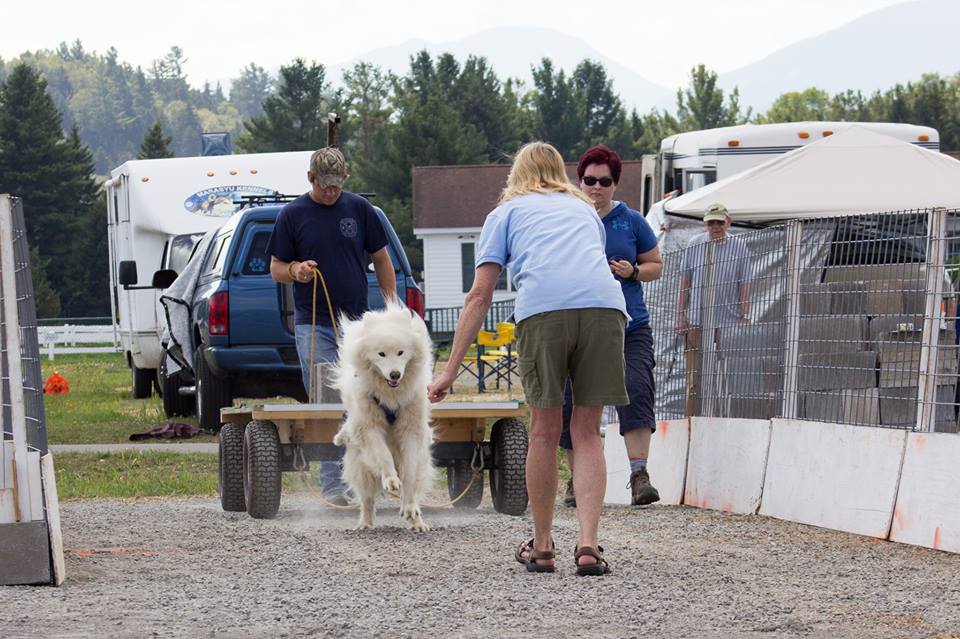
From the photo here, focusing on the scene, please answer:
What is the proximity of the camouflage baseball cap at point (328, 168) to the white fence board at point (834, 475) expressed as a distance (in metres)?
3.10

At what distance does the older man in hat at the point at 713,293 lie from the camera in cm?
997

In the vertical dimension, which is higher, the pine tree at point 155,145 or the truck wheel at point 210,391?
the pine tree at point 155,145

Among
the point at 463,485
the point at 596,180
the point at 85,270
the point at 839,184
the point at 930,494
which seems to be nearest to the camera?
the point at 930,494

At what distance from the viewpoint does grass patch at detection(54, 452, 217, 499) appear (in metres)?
11.8

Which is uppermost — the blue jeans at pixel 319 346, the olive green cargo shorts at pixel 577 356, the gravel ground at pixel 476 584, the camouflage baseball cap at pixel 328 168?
the camouflage baseball cap at pixel 328 168

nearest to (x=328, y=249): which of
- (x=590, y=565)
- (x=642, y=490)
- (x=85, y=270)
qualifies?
(x=642, y=490)

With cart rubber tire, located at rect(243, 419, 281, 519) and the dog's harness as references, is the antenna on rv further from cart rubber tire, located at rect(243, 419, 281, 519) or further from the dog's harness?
the dog's harness

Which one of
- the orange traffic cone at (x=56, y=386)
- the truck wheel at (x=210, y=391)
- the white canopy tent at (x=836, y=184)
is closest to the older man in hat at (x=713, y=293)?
the white canopy tent at (x=836, y=184)

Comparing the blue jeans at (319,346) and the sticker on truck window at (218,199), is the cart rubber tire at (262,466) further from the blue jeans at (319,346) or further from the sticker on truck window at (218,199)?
the sticker on truck window at (218,199)

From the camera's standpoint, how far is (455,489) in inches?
388

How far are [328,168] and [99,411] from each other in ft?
41.6

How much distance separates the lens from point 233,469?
9.41m

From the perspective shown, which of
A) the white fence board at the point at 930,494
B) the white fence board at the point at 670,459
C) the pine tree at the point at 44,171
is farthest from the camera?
the pine tree at the point at 44,171

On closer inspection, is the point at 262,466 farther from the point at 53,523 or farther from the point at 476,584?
the point at 476,584
